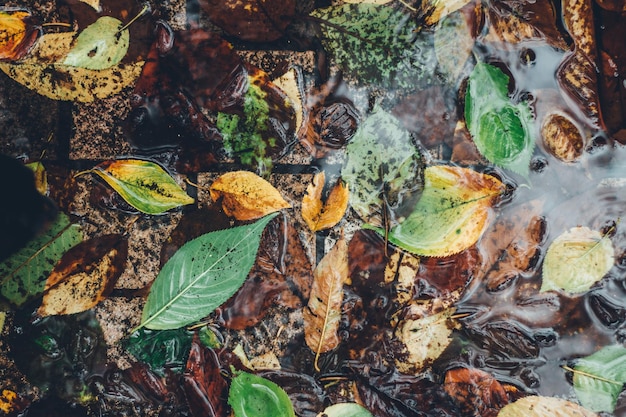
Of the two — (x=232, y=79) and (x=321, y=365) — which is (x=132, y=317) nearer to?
(x=321, y=365)

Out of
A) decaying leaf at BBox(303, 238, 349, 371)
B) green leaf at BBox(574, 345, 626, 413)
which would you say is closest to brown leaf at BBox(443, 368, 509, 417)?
green leaf at BBox(574, 345, 626, 413)

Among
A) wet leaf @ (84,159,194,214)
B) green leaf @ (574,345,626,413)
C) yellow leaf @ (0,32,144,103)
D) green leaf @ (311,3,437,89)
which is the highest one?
green leaf @ (311,3,437,89)

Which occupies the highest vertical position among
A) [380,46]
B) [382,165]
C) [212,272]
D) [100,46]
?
[380,46]

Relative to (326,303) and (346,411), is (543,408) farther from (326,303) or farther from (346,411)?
(326,303)

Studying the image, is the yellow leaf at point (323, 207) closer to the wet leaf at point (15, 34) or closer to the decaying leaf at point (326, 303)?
the decaying leaf at point (326, 303)

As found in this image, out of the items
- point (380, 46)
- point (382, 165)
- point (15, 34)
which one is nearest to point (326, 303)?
point (382, 165)

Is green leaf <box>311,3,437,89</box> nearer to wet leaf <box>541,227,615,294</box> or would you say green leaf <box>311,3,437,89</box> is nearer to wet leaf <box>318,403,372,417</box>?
wet leaf <box>541,227,615,294</box>
